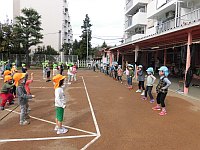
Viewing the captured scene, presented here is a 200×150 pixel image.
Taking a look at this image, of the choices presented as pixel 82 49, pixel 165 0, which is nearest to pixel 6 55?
pixel 82 49

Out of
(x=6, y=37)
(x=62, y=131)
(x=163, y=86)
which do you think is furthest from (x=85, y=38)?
(x=62, y=131)

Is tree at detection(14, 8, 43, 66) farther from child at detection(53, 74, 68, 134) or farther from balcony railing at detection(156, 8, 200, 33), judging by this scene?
child at detection(53, 74, 68, 134)

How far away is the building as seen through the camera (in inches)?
434

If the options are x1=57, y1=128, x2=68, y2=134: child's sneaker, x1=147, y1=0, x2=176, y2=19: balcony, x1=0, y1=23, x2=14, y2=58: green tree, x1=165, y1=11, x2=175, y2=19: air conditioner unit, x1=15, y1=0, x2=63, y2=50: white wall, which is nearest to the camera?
x1=57, y1=128, x2=68, y2=134: child's sneaker

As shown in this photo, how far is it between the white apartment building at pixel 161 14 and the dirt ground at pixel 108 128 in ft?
31.4

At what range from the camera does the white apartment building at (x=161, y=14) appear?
16.9 metres

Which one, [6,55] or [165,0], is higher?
[165,0]

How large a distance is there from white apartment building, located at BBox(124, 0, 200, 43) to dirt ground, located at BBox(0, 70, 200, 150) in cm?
957

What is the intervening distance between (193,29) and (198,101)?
11.2 ft

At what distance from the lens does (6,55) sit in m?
34.8

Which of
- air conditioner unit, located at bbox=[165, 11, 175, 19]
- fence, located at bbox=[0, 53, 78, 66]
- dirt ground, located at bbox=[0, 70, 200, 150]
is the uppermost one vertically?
air conditioner unit, located at bbox=[165, 11, 175, 19]

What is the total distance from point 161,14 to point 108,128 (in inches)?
796

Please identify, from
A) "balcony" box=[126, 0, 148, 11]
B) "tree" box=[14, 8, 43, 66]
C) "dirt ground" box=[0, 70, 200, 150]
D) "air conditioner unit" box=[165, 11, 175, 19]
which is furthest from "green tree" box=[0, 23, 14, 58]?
"dirt ground" box=[0, 70, 200, 150]

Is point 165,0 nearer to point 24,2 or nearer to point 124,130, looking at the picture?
point 124,130
